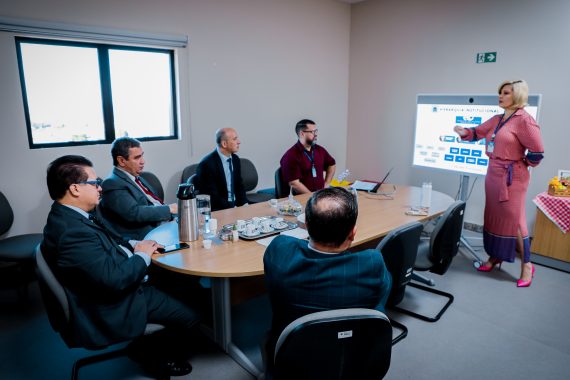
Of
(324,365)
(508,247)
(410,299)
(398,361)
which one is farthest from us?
(508,247)

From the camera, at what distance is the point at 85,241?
1.69 m

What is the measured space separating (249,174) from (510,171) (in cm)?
261

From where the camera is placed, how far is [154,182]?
3.94 m

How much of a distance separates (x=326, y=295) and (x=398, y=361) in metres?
1.37

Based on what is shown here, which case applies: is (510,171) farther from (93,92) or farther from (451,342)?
(93,92)

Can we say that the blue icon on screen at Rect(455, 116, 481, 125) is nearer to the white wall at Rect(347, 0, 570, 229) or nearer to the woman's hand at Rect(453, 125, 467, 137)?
the woman's hand at Rect(453, 125, 467, 137)

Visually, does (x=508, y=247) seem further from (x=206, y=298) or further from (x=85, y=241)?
(x=85, y=241)

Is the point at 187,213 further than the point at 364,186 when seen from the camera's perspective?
No

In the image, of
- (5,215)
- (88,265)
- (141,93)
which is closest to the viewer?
(88,265)

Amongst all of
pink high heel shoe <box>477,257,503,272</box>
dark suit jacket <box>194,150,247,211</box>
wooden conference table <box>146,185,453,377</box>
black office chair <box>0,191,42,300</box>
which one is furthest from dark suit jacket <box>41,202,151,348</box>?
pink high heel shoe <box>477,257,503,272</box>

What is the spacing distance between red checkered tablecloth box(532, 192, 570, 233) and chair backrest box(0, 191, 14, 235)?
449 cm

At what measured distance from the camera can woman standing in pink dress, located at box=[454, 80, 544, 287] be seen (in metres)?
3.26

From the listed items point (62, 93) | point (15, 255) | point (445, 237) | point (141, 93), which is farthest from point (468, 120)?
point (15, 255)

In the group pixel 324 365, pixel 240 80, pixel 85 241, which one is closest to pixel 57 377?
pixel 85 241
